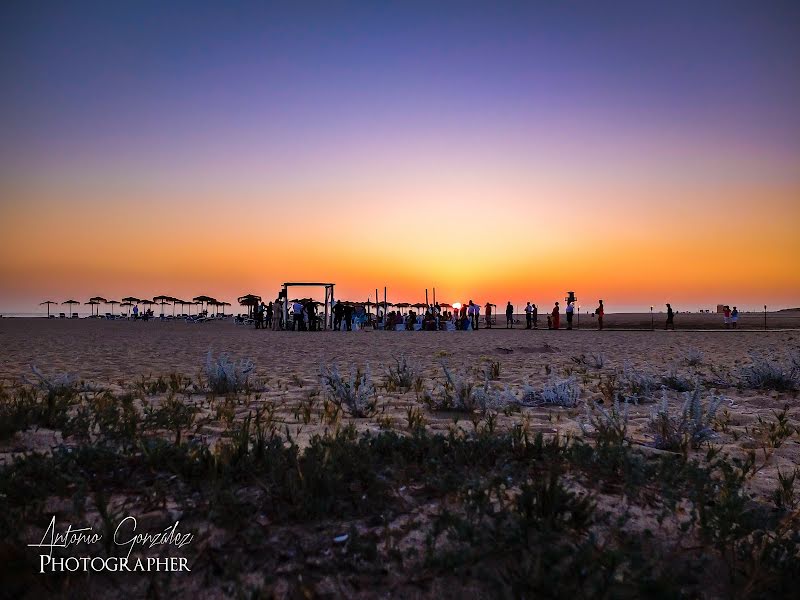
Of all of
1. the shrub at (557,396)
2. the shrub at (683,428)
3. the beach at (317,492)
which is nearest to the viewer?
the beach at (317,492)

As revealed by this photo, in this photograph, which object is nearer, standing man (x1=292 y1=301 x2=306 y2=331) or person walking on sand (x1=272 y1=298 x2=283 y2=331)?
standing man (x1=292 y1=301 x2=306 y2=331)

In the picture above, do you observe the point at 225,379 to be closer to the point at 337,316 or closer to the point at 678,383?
the point at 678,383

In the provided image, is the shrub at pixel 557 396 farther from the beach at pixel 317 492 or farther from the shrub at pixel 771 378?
the shrub at pixel 771 378

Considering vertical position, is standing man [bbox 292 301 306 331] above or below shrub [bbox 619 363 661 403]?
above

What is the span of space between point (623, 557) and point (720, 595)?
385 mm

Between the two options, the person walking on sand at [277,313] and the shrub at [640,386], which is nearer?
the shrub at [640,386]

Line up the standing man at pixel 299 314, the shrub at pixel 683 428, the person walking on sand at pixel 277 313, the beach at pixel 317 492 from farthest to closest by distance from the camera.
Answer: the person walking on sand at pixel 277 313
the standing man at pixel 299 314
the shrub at pixel 683 428
the beach at pixel 317 492

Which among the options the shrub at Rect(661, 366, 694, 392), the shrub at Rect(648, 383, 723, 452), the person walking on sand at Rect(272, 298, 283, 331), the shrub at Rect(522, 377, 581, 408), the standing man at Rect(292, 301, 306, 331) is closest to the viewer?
the shrub at Rect(648, 383, 723, 452)

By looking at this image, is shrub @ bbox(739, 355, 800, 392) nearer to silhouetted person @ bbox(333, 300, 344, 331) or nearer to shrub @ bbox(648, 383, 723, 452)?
shrub @ bbox(648, 383, 723, 452)

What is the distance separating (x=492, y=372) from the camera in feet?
27.1

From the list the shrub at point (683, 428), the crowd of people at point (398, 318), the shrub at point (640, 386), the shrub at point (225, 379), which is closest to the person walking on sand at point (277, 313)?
the crowd of people at point (398, 318)

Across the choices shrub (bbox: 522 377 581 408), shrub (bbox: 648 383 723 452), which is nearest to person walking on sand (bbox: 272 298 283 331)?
shrub (bbox: 522 377 581 408)

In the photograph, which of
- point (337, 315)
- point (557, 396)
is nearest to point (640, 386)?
point (557, 396)

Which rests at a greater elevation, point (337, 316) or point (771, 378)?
point (337, 316)
